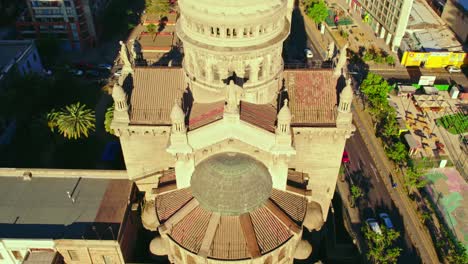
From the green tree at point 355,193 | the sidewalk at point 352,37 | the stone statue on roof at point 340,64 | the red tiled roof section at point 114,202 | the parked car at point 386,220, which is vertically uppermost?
the stone statue on roof at point 340,64

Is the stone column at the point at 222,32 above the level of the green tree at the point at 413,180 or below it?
above

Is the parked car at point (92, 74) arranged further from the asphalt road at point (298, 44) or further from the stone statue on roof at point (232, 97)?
the stone statue on roof at point (232, 97)

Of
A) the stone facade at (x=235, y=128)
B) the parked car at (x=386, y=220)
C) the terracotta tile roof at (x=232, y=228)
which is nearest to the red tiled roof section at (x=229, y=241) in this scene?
the terracotta tile roof at (x=232, y=228)

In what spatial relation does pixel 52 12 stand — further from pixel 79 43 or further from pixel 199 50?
pixel 199 50

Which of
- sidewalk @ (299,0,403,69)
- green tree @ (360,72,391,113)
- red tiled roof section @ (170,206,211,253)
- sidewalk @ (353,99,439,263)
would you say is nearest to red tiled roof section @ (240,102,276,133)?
red tiled roof section @ (170,206,211,253)

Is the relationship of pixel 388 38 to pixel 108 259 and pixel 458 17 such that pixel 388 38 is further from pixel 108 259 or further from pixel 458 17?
pixel 108 259

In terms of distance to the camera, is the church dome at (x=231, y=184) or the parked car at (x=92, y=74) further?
the parked car at (x=92, y=74)

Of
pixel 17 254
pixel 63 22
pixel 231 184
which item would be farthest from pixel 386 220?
pixel 63 22
